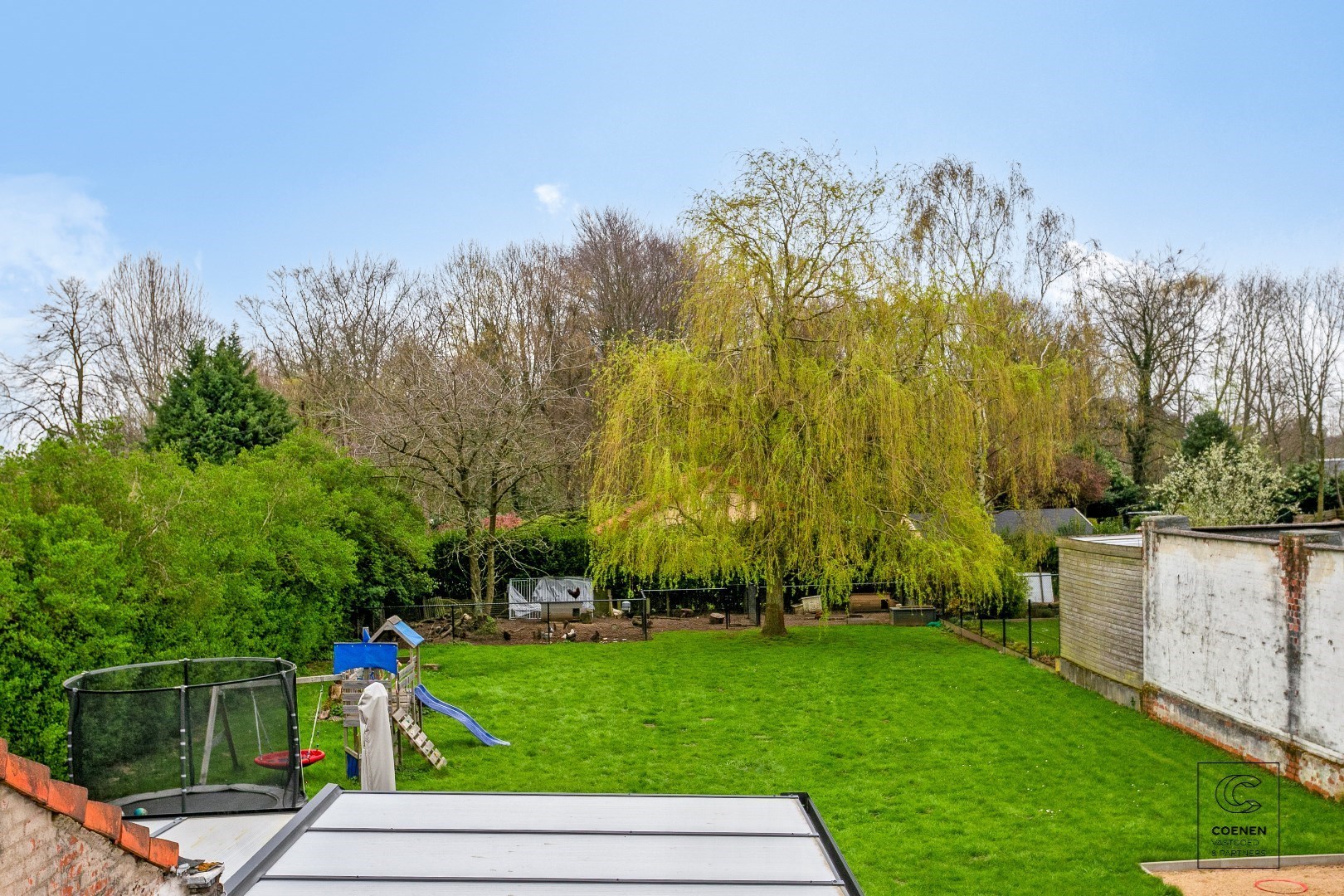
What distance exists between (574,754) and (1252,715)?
8.66m

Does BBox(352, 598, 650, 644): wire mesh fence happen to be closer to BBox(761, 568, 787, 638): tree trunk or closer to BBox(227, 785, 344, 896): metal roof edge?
BBox(761, 568, 787, 638): tree trunk

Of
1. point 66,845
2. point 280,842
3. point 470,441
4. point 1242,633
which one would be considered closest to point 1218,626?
point 1242,633

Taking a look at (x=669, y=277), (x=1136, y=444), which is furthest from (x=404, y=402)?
(x=1136, y=444)

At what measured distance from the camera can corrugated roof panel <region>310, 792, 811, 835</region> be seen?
6.77 meters

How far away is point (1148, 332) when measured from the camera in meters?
39.5

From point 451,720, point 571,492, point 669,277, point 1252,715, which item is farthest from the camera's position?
point 669,277

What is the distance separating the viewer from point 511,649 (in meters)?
21.5

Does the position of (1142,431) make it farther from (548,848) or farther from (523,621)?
(548,848)

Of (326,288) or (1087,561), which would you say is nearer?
(1087,561)

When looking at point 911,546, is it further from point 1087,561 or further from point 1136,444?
point 1136,444

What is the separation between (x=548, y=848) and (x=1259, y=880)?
6.46 meters

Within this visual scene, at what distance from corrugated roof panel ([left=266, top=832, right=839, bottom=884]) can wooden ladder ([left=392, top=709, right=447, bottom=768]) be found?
569cm

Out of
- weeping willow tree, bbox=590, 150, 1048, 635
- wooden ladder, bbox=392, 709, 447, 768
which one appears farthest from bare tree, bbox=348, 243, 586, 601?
wooden ladder, bbox=392, 709, 447, 768

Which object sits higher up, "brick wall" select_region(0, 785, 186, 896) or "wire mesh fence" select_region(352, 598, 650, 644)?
"brick wall" select_region(0, 785, 186, 896)
